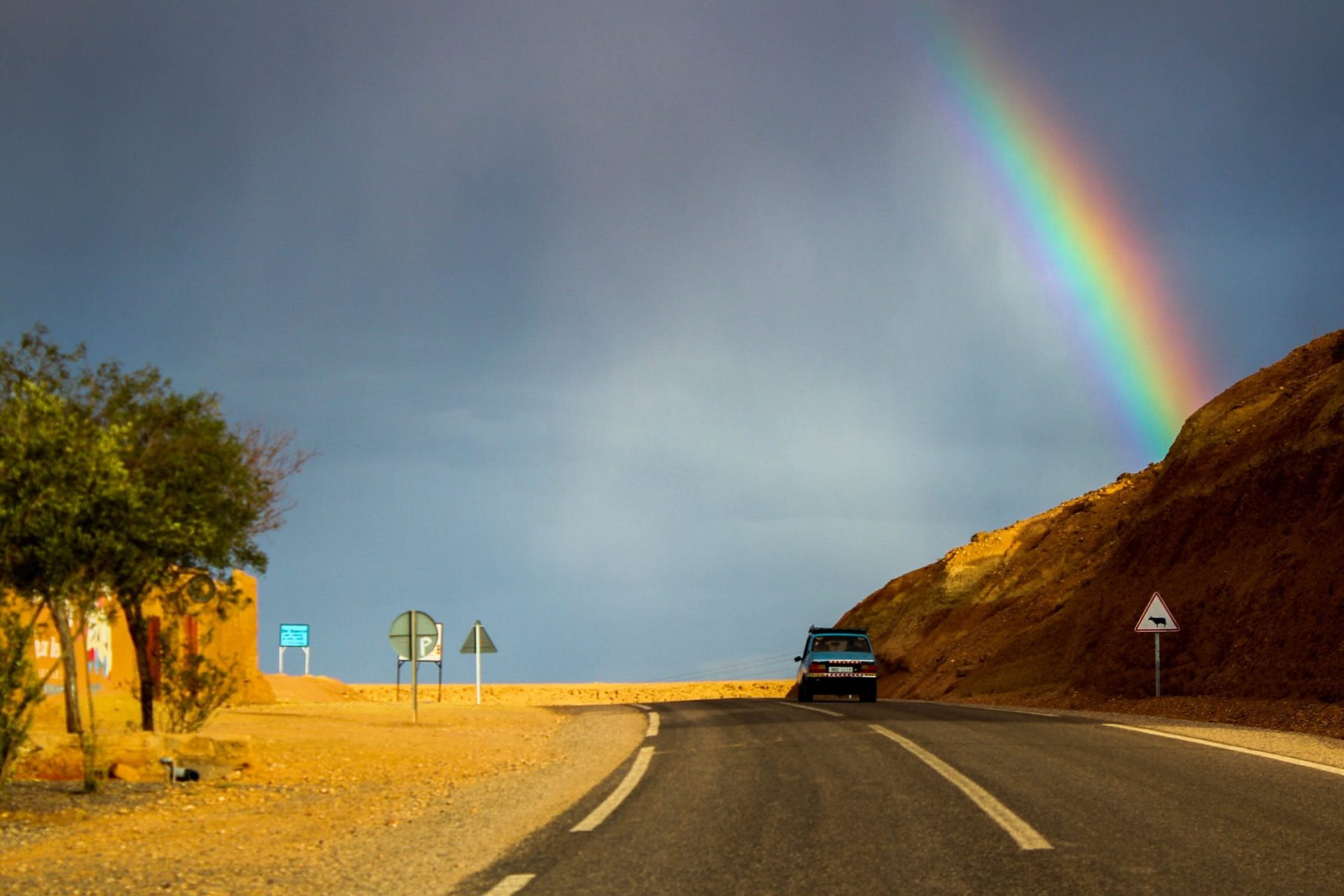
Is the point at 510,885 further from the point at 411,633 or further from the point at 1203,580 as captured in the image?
the point at 1203,580

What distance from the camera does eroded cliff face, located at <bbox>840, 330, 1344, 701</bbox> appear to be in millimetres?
26453

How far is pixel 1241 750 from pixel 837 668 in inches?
619

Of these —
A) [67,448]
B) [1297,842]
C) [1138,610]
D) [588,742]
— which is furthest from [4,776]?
[1138,610]

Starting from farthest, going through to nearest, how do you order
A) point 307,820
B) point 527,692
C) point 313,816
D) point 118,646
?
point 527,692 < point 118,646 < point 313,816 < point 307,820

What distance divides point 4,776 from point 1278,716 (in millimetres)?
20784

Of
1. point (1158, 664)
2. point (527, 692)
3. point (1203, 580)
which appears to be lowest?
point (527, 692)

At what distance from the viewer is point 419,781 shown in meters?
14.4

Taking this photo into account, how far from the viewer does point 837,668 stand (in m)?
29.1

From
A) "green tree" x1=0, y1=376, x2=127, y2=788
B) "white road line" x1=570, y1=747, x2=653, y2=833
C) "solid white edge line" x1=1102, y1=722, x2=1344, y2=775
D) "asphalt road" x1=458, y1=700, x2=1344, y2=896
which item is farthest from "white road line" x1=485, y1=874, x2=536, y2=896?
"solid white edge line" x1=1102, y1=722, x2=1344, y2=775

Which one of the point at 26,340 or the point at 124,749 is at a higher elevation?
the point at 26,340

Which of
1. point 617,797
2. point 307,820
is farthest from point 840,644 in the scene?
point 307,820

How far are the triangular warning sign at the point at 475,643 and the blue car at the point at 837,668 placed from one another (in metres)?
10.4

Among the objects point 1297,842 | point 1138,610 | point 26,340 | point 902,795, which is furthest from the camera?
point 1138,610

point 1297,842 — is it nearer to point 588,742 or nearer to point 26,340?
point 588,742
